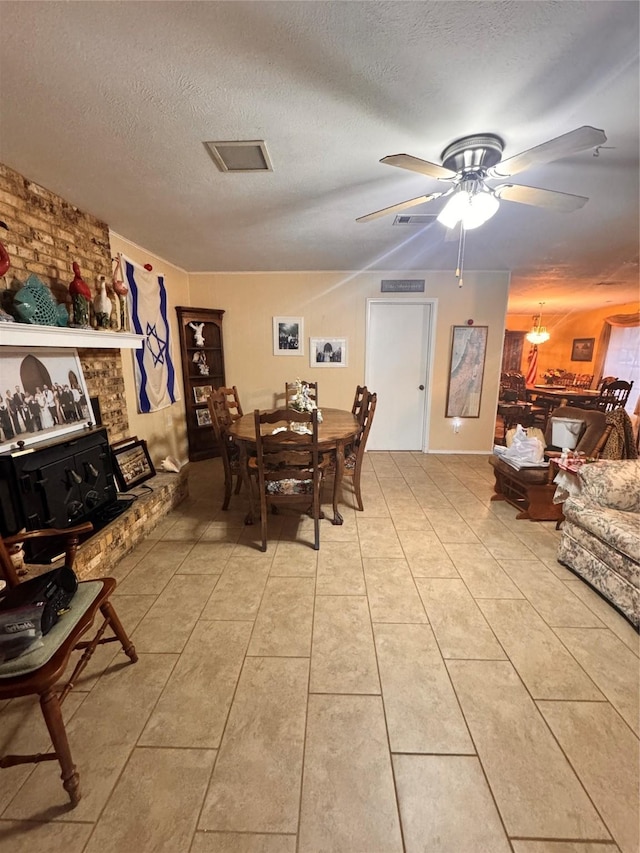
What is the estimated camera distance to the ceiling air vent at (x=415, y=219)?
2.47 meters

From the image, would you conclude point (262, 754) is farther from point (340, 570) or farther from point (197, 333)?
point (197, 333)

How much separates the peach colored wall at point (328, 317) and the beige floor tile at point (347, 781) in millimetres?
3577

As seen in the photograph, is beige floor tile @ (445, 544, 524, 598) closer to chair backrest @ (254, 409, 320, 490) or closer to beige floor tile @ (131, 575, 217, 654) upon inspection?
chair backrest @ (254, 409, 320, 490)

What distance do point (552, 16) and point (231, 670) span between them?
2.65m

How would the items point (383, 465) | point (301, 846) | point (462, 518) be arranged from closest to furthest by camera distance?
1. point (301, 846)
2. point (462, 518)
3. point (383, 465)

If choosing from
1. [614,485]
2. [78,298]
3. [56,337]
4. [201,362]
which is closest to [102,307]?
[78,298]

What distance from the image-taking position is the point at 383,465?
4211 mm

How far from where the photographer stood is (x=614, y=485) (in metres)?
2.09

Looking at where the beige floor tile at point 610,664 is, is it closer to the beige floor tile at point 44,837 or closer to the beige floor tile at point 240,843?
the beige floor tile at point 240,843

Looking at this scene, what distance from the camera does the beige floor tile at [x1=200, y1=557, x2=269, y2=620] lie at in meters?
1.84

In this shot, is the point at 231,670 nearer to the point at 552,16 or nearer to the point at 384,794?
the point at 384,794

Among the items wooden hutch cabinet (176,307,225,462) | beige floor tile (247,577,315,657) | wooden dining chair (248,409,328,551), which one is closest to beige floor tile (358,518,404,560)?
wooden dining chair (248,409,328,551)

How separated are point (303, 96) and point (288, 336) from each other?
10.1ft

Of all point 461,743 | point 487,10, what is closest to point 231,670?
point 461,743
